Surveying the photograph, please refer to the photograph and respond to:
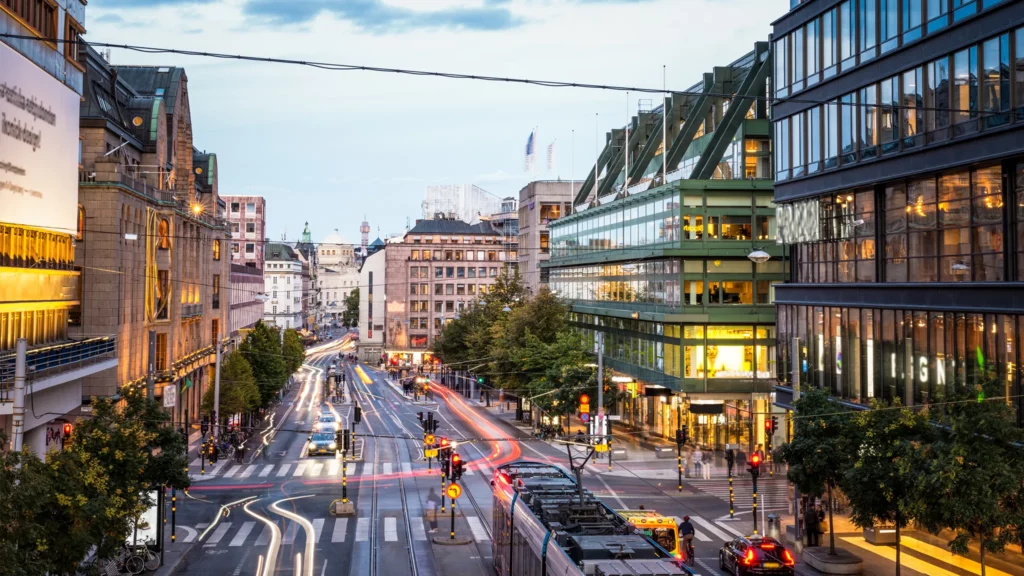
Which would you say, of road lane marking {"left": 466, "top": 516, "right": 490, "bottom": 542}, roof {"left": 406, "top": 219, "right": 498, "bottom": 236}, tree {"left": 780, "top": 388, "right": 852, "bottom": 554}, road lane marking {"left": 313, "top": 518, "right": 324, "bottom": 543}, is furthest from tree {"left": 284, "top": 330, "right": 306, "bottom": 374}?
tree {"left": 780, "top": 388, "right": 852, "bottom": 554}

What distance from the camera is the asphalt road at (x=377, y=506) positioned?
36.5 metres

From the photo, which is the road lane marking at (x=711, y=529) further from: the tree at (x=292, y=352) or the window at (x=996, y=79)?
the tree at (x=292, y=352)

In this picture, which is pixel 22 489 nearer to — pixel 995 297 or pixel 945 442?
pixel 945 442

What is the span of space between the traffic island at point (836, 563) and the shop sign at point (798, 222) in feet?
53.5

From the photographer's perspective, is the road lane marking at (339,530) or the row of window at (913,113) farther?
the road lane marking at (339,530)

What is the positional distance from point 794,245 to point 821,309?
4.33 metres

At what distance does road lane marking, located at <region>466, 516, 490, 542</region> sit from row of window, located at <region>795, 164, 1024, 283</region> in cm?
1862

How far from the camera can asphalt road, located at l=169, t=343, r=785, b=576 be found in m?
36.5

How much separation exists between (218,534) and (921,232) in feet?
98.6

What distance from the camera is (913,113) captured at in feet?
124

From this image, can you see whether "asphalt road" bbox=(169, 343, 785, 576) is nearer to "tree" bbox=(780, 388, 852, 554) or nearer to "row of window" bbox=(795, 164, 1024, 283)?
"tree" bbox=(780, 388, 852, 554)

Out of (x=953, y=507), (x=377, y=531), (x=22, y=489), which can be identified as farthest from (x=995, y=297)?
(x=22, y=489)

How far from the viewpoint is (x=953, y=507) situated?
26125 millimetres

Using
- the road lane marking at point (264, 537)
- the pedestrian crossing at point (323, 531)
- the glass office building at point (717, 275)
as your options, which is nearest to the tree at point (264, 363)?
the glass office building at point (717, 275)
